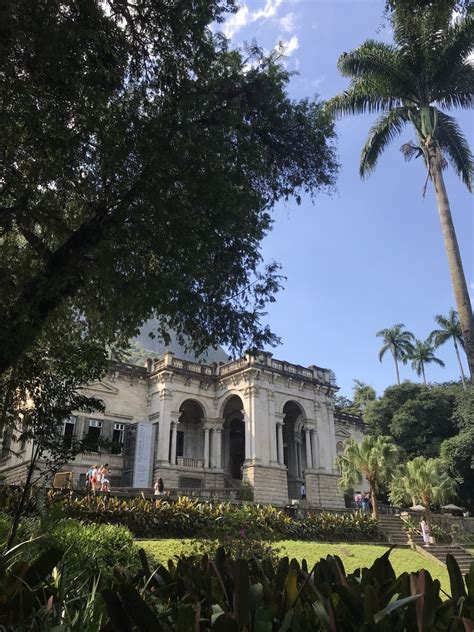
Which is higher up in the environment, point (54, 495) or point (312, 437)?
point (312, 437)

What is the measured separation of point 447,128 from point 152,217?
22.4 metres

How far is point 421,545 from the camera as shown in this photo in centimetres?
2159

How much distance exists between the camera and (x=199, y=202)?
774 centimetres

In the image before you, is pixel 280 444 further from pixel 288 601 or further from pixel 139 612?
pixel 139 612

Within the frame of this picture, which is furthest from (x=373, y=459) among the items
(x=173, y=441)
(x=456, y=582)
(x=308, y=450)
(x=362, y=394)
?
(x=362, y=394)

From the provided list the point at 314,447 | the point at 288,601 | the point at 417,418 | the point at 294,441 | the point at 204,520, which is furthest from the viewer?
the point at 417,418

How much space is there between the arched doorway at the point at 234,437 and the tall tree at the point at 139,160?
2680 cm

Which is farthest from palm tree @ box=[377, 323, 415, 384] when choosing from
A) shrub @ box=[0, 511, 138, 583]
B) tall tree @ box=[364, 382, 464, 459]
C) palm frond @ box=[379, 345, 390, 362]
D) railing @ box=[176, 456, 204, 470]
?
shrub @ box=[0, 511, 138, 583]

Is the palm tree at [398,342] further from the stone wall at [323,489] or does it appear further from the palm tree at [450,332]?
the stone wall at [323,489]

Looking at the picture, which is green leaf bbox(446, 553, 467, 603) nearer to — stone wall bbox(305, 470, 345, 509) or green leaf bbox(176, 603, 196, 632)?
green leaf bbox(176, 603, 196, 632)

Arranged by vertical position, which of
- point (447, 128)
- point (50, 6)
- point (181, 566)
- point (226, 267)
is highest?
point (447, 128)

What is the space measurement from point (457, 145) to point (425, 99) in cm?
275

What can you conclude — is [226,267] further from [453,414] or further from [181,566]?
[453,414]

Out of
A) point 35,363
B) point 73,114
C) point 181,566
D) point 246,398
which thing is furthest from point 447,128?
point 181,566
